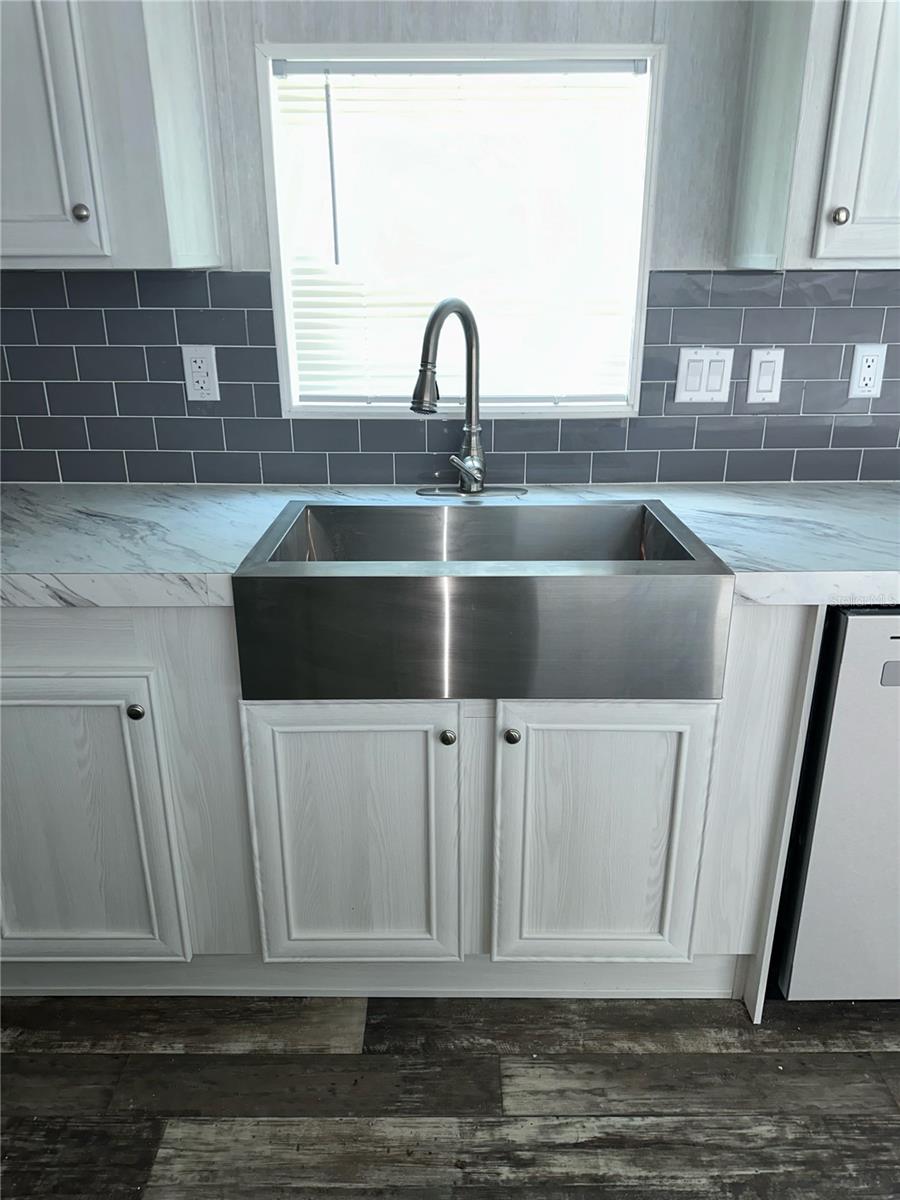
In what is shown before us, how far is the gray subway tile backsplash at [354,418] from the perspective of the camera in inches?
74.8

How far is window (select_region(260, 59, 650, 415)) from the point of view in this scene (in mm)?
1801

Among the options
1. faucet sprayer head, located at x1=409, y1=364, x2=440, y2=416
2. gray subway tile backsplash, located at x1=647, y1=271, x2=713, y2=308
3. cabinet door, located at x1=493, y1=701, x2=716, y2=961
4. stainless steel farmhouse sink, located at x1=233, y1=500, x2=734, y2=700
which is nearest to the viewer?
stainless steel farmhouse sink, located at x1=233, y1=500, x2=734, y2=700

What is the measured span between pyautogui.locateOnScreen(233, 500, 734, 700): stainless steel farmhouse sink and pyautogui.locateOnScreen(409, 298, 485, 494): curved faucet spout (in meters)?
0.38

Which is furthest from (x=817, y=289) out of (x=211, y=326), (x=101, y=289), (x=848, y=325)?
(x=101, y=289)

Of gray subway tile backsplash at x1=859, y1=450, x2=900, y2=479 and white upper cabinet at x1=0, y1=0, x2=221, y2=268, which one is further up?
white upper cabinet at x1=0, y1=0, x2=221, y2=268

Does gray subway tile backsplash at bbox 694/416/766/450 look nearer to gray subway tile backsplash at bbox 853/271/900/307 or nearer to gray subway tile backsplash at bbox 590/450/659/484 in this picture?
gray subway tile backsplash at bbox 590/450/659/484

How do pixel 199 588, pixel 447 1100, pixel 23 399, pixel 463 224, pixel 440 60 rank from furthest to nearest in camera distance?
pixel 23 399 → pixel 463 224 → pixel 440 60 → pixel 447 1100 → pixel 199 588

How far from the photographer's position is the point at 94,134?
1.54 m

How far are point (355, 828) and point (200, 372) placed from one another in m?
1.05

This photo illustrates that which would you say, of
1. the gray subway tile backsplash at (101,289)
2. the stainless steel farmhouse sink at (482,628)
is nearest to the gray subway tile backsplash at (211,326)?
the gray subway tile backsplash at (101,289)

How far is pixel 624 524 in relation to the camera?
1.88m

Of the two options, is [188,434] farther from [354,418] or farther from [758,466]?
[758,466]

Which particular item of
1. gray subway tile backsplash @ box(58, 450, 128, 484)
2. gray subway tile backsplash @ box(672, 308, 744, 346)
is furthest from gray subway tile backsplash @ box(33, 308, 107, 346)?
gray subway tile backsplash @ box(672, 308, 744, 346)

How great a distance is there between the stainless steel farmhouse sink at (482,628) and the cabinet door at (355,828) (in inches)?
2.4
